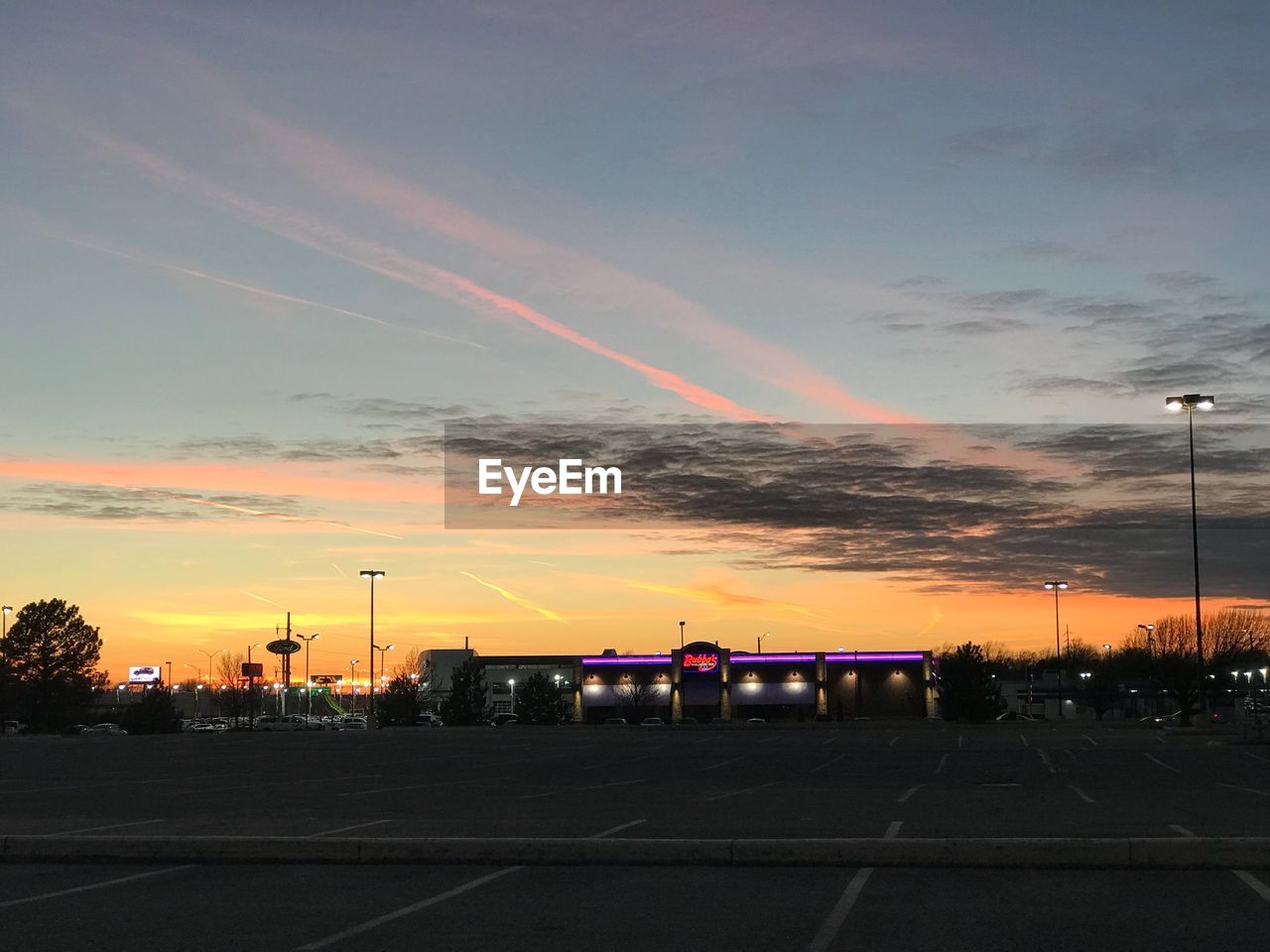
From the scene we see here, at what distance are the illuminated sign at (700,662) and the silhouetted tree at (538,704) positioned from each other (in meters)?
13.6

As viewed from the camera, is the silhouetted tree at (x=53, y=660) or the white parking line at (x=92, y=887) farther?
the silhouetted tree at (x=53, y=660)

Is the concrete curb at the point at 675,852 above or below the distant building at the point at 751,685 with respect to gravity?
above

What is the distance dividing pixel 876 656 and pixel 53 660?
274ft

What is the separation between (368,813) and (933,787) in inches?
440

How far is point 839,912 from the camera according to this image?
10727 mm

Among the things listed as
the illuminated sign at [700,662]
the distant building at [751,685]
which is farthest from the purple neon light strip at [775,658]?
the illuminated sign at [700,662]

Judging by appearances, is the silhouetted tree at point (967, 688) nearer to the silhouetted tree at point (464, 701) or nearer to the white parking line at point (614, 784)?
the silhouetted tree at point (464, 701)

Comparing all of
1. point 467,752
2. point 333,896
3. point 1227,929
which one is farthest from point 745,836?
point 467,752

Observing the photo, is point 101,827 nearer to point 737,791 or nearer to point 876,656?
point 737,791

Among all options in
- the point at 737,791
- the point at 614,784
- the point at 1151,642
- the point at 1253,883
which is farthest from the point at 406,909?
the point at 1151,642

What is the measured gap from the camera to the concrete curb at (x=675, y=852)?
1297 centimetres

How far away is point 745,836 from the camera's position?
14930 millimetres

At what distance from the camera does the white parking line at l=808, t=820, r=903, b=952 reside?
9570mm

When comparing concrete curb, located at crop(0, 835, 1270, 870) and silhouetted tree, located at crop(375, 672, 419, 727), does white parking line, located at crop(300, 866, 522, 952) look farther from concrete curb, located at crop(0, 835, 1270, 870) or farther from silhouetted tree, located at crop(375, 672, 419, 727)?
silhouetted tree, located at crop(375, 672, 419, 727)
